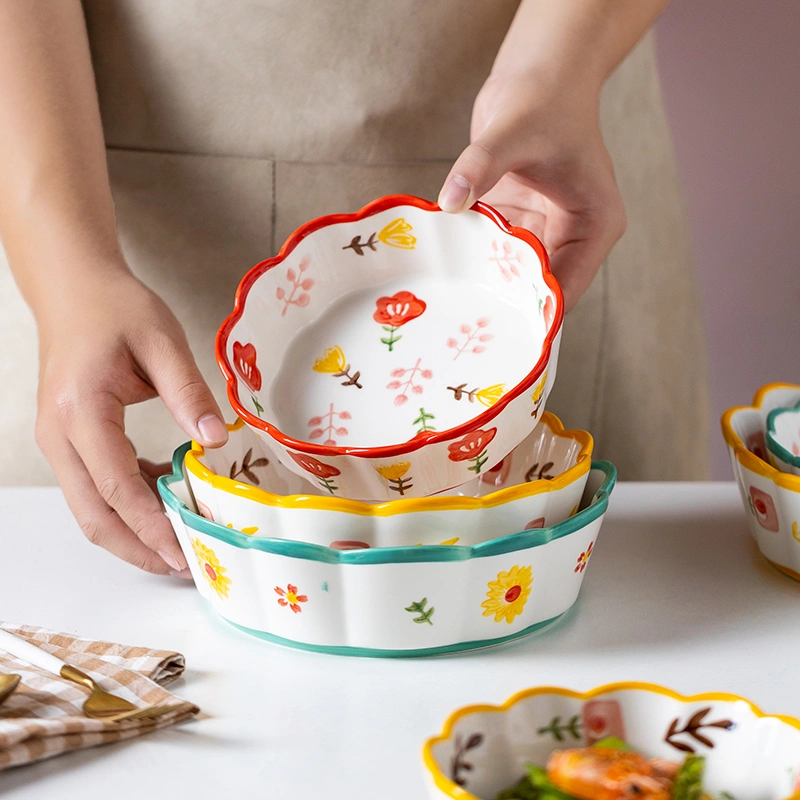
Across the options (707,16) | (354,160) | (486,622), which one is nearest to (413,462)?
(486,622)

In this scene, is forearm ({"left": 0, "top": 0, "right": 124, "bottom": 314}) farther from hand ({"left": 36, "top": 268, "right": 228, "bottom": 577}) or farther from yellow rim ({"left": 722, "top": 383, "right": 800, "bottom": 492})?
yellow rim ({"left": 722, "top": 383, "right": 800, "bottom": 492})

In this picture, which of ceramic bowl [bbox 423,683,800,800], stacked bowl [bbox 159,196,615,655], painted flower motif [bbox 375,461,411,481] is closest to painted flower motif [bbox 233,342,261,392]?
stacked bowl [bbox 159,196,615,655]

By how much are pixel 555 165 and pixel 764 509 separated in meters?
0.29

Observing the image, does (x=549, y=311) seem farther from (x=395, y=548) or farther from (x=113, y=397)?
(x=113, y=397)

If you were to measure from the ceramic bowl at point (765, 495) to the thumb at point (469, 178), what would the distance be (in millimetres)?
221

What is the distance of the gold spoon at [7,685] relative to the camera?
429 millimetres

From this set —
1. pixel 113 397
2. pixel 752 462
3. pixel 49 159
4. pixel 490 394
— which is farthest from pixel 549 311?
pixel 49 159

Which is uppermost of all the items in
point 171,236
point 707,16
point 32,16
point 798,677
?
point 707,16

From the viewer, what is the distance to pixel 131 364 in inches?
23.9

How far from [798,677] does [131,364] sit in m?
0.43

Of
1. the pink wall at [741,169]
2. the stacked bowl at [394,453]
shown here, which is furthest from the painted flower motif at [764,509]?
the pink wall at [741,169]

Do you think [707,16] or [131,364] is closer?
[131,364]

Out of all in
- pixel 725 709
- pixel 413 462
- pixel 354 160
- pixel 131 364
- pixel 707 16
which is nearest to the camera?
pixel 725 709

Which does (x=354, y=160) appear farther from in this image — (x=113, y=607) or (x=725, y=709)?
(x=725, y=709)
